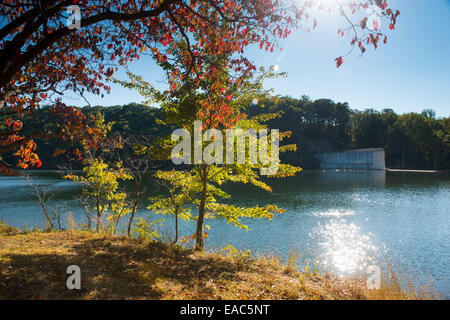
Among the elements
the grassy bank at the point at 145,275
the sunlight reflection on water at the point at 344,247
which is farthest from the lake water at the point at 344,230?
the grassy bank at the point at 145,275

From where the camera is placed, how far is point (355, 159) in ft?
242

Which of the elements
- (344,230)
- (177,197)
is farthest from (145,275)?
(344,230)

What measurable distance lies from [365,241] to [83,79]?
1473 cm

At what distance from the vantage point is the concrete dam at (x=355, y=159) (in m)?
68.1

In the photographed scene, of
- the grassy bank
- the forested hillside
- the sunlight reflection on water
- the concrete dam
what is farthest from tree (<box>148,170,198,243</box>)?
the concrete dam

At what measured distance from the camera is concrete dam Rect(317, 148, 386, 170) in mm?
68125

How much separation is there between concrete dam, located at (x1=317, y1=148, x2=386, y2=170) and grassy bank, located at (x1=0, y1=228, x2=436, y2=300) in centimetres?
7049

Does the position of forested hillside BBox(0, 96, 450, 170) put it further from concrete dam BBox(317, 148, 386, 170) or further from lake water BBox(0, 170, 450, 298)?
lake water BBox(0, 170, 450, 298)

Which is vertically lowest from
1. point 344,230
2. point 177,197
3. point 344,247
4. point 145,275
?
point 344,247

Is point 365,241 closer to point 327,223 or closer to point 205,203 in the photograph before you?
point 327,223

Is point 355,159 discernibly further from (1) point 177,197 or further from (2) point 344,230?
(1) point 177,197

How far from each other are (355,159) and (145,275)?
254ft

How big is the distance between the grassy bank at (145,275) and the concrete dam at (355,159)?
70.5 meters
